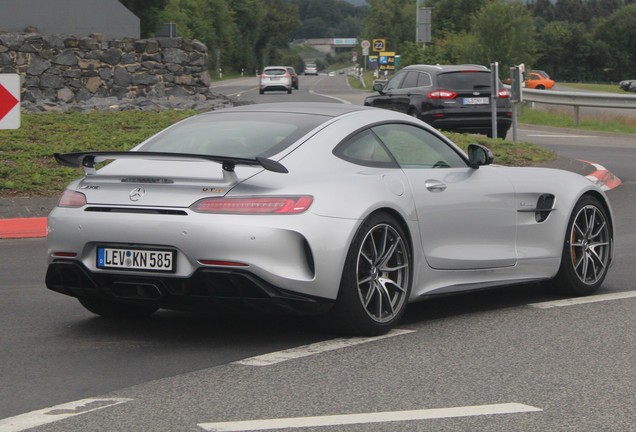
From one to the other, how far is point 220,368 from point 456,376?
1160 millimetres

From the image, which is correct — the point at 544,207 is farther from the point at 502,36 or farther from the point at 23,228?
the point at 502,36

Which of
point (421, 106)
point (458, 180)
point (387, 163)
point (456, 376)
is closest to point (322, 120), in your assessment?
point (387, 163)

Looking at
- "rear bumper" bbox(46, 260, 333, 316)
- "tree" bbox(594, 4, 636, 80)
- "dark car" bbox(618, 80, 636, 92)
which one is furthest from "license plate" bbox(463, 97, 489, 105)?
"tree" bbox(594, 4, 636, 80)

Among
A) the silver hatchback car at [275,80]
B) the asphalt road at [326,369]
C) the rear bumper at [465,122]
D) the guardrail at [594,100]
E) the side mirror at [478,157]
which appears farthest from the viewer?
the silver hatchback car at [275,80]

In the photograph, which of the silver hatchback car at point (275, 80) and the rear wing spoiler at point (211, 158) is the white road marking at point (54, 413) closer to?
the rear wing spoiler at point (211, 158)

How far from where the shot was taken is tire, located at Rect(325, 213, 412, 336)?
7023 mm

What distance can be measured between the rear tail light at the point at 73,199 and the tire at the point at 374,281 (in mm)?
1501

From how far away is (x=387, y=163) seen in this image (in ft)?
25.3

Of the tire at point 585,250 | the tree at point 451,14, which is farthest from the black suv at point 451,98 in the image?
the tree at point 451,14

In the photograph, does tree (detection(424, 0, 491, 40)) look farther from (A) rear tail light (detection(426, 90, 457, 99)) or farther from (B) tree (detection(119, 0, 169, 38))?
(A) rear tail light (detection(426, 90, 457, 99))

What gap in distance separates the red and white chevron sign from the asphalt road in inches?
177

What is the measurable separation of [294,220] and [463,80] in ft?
63.1

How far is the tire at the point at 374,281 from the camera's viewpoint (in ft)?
23.0

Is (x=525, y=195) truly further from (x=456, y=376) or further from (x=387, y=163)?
(x=456, y=376)
